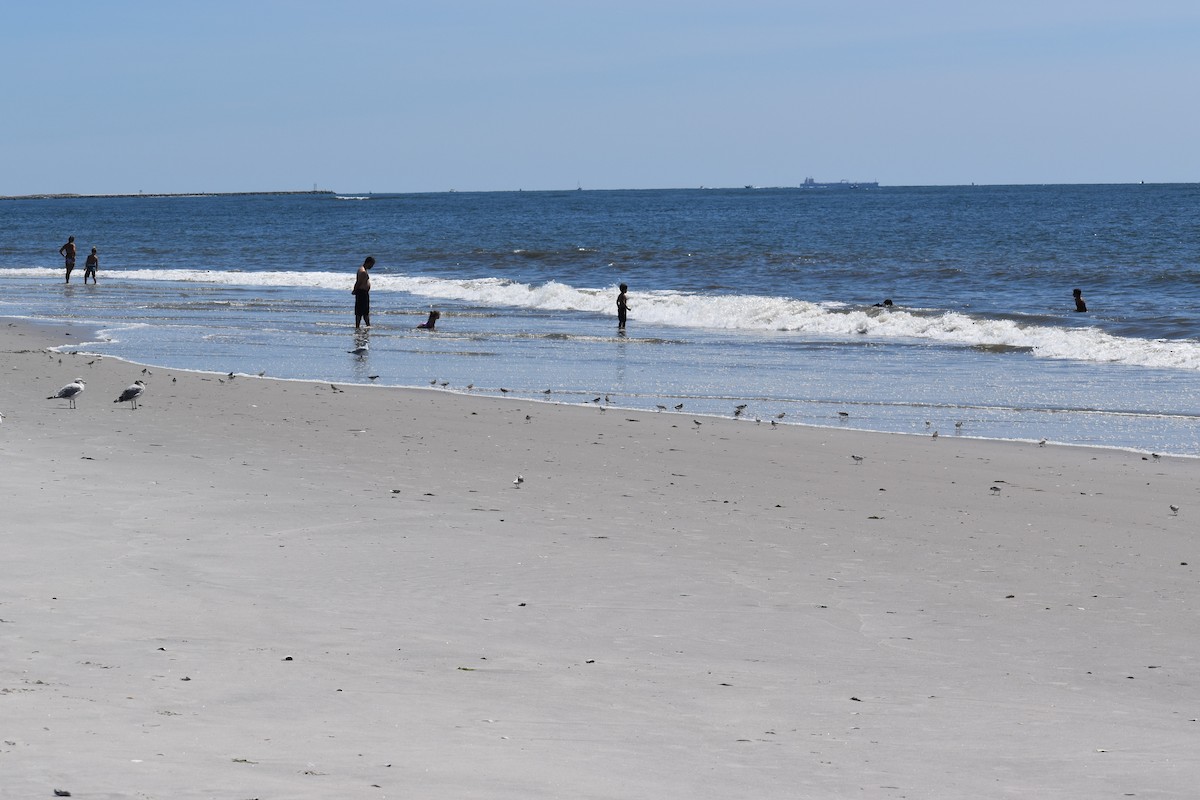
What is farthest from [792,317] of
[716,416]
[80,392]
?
[80,392]

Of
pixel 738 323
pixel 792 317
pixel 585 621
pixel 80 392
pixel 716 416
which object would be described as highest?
pixel 792 317

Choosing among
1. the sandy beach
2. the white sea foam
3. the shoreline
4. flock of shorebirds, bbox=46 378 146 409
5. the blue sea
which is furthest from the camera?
the white sea foam

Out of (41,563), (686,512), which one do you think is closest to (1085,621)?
(686,512)

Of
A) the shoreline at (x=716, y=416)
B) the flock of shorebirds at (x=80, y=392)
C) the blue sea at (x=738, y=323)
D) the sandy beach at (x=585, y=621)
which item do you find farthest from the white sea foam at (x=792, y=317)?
the flock of shorebirds at (x=80, y=392)

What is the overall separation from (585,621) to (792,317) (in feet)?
77.3

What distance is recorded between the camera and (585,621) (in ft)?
20.9

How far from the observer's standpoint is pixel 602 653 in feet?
19.3

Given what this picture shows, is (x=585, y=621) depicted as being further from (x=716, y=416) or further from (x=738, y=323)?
(x=738, y=323)

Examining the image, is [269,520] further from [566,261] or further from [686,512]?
[566,261]

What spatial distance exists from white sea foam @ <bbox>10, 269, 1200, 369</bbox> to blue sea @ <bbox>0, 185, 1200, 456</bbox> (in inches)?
3.7

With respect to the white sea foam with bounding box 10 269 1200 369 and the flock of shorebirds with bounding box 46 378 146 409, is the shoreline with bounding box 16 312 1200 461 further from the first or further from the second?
the white sea foam with bounding box 10 269 1200 369

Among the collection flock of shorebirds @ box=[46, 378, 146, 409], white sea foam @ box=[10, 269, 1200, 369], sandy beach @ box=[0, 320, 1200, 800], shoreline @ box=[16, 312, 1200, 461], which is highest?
white sea foam @ box=[10, 269, 1200, 369]

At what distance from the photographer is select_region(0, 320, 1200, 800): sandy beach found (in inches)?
174

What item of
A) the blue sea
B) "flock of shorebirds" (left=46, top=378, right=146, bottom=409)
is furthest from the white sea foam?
"flock of shorebirds" (left=46, top=378, right=146, bottom=409)
